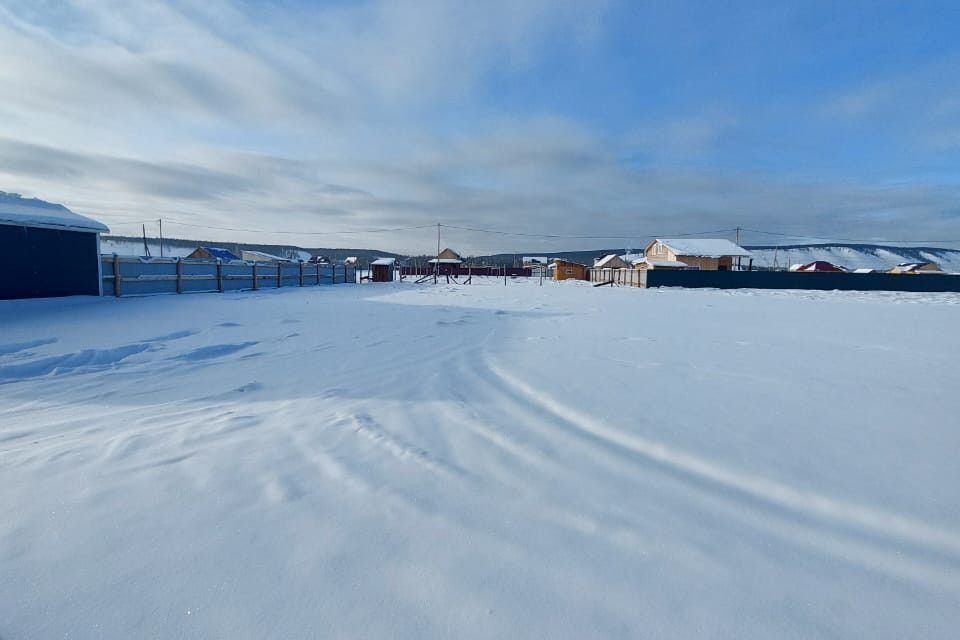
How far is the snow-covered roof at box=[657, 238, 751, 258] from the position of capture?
132 feet

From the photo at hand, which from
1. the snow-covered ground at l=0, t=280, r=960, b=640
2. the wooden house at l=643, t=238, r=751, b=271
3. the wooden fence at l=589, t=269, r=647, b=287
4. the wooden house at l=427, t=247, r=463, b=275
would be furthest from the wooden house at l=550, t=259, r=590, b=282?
the snow-covered ground at l=0, t=280, r=960, b=640

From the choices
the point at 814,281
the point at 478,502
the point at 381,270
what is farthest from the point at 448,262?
the point at 478,502

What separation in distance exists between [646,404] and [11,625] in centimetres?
402

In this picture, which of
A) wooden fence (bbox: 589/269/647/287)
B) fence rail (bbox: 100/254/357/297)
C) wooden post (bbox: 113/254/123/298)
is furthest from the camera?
wooden fence (bbox: 589/269/647/287)

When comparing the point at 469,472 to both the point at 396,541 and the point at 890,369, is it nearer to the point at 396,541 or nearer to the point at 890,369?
the point at 396,541

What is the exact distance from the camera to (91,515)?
7.07ft

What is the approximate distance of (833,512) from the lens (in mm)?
2252

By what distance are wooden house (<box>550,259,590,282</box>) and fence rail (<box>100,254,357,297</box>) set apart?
→ 30.5 m

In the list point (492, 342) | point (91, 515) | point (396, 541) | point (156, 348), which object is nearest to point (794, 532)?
point (396, 541)

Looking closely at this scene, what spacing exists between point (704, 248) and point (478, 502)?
150 feet

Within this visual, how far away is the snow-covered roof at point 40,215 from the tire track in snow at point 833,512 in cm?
1452

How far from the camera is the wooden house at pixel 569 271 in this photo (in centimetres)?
4953

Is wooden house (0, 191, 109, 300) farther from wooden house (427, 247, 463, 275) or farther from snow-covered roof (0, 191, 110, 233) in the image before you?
wooden house (427, 247, 463, 275)

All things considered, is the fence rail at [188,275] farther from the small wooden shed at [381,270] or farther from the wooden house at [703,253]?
the wooden house at [703,253]
